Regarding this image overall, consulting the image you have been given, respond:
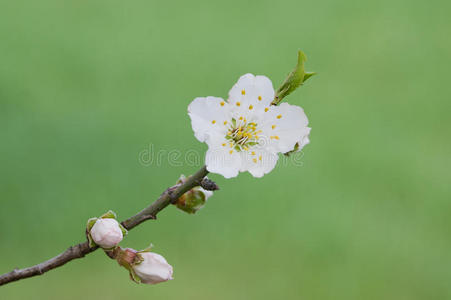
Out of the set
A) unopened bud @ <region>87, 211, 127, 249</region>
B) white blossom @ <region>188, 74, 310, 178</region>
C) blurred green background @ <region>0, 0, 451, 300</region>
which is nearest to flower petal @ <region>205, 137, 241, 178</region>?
white blossom @ <region>188, 74, 310, 178</region>

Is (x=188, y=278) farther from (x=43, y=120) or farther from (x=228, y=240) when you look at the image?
(x=43, y=120)

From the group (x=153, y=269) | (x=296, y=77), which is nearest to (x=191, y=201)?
(x=153, y=269)

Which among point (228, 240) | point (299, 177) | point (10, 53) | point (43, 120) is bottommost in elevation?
point (228, 240)

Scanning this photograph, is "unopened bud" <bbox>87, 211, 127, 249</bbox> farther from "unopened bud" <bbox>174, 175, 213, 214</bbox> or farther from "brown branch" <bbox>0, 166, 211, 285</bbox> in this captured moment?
"unopened bud" <bbox>174, 175, 213, 214</bbox>

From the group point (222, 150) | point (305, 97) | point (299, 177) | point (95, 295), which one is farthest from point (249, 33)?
point (222, 150)

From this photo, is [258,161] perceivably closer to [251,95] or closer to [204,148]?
[251,95]

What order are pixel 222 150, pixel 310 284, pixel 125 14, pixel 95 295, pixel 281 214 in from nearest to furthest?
pixel 222 150 < pixel 95 295 < pixel 310 284 < pixel 281 214 < pixel 125 14

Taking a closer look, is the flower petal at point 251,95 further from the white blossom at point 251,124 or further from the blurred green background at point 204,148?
the blurred green background at point 204,148
